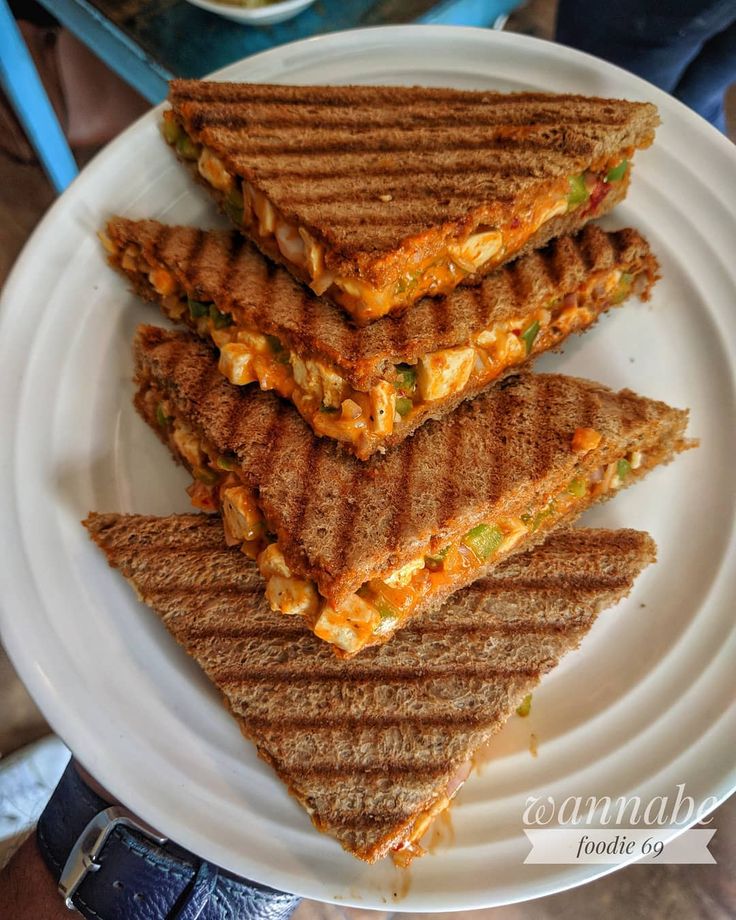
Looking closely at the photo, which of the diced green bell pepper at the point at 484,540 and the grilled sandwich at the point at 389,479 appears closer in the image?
the grilled sandwich at the point at 389,479

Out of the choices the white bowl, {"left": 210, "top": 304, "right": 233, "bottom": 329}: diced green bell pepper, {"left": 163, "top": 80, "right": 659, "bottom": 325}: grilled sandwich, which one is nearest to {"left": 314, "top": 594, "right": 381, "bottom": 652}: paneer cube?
{"left": 163, "top": 80, "right": 659, "bottom": 325}: grilled sandwich

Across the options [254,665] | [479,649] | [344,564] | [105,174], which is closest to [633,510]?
[479,649]

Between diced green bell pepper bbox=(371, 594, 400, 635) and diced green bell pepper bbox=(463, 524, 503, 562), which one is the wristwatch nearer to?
diced green bell pepper bbox=(371, 594, 400, 635)

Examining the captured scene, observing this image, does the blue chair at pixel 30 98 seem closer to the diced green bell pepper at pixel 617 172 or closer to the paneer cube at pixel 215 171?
the paneer cube at pixel 215 171

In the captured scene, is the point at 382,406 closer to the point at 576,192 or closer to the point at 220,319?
the point at 220,319

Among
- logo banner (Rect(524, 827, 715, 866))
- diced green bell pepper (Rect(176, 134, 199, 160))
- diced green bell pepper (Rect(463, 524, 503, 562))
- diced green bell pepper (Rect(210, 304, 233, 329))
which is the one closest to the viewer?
logo banner (Rect(524, 827, 715, 866))

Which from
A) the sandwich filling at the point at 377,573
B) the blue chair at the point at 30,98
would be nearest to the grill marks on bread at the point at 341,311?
the sandwich filling at the point at 377,573

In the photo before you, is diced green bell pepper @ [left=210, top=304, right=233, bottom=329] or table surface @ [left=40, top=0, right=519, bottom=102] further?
table surface @ [left=40, top=0, right=519, bottom=102]
